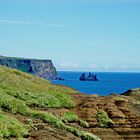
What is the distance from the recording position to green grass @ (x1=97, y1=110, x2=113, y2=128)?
113ft

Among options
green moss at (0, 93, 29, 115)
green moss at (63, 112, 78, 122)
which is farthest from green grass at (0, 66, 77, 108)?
green moss at (63, 112, 78, 122)

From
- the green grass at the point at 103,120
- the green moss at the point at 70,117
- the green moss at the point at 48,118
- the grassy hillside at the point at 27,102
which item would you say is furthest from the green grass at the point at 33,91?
the green grass at the point at 103,120

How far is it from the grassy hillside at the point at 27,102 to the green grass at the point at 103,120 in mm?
2184

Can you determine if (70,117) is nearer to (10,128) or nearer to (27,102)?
(27,102)

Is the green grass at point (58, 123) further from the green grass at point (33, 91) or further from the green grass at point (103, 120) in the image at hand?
the green grass at point (103, 120)

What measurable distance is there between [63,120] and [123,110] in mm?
6158

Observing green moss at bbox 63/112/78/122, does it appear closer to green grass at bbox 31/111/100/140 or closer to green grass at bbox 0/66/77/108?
green grass at bbox 31/111/100/140

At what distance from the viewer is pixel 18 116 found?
31.7 meters

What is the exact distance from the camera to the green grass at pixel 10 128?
86.4 feet

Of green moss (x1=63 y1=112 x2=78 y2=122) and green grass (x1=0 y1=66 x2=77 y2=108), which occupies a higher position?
green grass (x1=0 y1=66 x2=77 y2=108)

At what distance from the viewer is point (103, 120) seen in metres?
34.8

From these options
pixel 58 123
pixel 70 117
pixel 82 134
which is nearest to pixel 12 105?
pixel 58 123

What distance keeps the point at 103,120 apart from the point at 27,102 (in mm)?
6031

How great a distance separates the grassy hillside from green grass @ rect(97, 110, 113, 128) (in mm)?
2184
